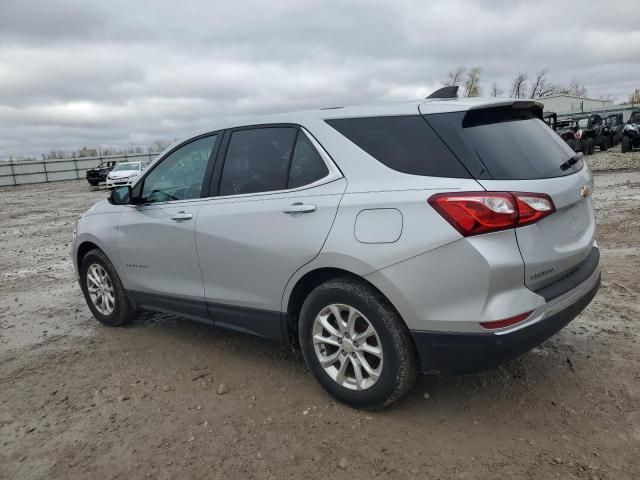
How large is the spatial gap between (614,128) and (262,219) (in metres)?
29.1

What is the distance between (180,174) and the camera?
415 cm

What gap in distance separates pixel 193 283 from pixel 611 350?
300cm

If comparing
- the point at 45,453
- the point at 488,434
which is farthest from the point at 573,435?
the point at 45,453

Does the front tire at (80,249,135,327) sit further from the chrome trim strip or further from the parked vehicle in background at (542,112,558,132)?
the parked vehicle in background at (542,112,558,132)

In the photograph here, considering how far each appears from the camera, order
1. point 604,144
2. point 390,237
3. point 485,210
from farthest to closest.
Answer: point 604,144
point 390,237
point 485,210

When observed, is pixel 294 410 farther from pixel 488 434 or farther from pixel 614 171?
pixel 614 171

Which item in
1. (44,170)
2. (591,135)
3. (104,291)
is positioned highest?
(591,135)

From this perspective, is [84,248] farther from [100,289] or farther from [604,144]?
[604,144]

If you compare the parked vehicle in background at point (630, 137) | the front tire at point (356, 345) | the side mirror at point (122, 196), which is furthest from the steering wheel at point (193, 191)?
the parked vehicle in background at point (630, 137)

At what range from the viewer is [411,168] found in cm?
280

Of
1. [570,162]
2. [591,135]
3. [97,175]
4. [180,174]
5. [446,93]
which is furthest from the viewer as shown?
[97,175]

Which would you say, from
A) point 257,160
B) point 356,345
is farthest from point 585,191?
point 257,160

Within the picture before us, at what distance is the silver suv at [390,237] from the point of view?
2572 mm

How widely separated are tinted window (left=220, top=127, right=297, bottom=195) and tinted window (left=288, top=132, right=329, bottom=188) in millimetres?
56
